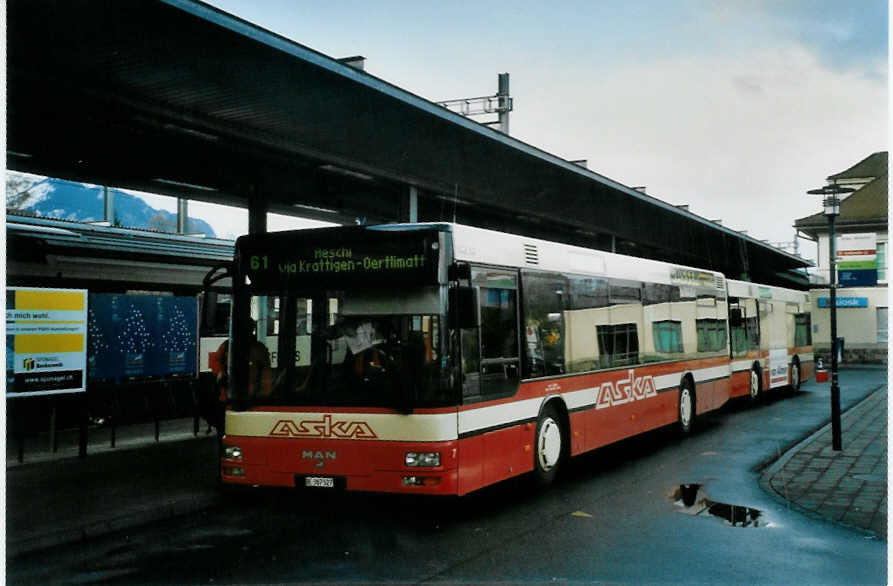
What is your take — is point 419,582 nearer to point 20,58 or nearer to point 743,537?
point 743,537

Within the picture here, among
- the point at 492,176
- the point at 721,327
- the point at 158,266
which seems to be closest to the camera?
the point at 158,266

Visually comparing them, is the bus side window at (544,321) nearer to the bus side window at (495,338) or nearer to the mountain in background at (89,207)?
the bus side window at (495,338)

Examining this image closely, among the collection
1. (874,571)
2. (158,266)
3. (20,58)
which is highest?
(20,58)

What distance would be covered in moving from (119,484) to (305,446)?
336 cm

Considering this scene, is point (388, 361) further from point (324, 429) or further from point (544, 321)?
point (544, 321)

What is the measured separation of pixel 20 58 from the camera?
987 centimetres

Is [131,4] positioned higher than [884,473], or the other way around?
[131,4]

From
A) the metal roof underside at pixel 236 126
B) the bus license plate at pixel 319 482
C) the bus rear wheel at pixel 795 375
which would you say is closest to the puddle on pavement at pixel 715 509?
the bus license plate at pixel 319 482

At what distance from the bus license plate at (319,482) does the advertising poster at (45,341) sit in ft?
16.2

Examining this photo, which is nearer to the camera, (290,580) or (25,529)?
(290,580)

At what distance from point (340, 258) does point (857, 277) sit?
885 centimetres

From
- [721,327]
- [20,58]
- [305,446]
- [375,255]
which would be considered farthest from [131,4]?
[721,327]

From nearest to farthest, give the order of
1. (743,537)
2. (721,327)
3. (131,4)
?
1. (743,537)
2. (131,4)
3. (721,327)

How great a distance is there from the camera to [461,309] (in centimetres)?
827
